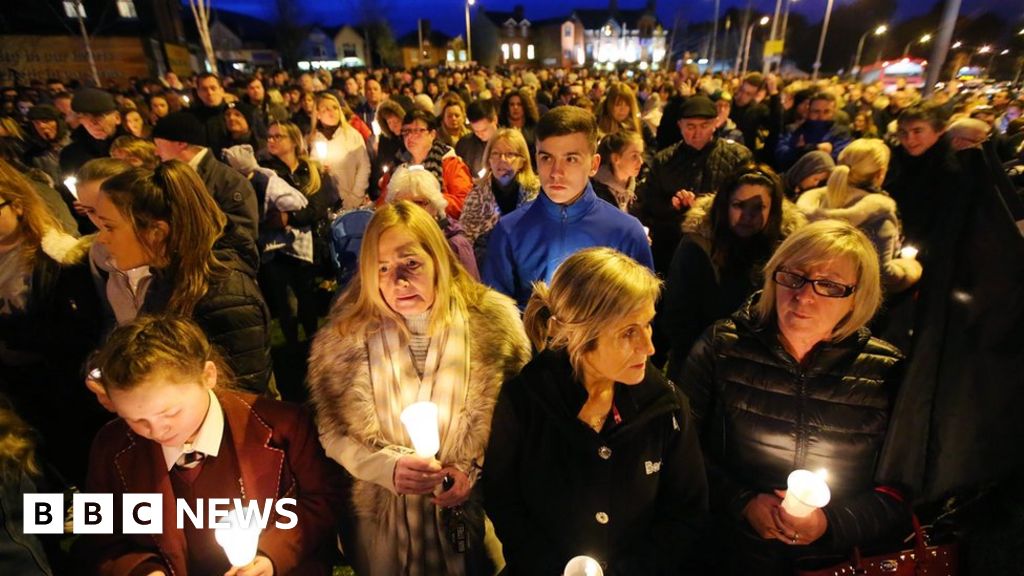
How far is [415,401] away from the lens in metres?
2.27

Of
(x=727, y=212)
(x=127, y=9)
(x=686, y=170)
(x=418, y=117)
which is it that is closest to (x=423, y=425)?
(x=727, y=212)

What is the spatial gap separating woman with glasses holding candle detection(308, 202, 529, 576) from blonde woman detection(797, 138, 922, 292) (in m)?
2.75

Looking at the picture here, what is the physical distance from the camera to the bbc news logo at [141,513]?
1977 mm

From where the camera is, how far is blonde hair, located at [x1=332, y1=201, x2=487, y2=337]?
7.40 ft

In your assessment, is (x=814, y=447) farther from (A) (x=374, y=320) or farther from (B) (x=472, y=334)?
(A) (x=374, y=320)

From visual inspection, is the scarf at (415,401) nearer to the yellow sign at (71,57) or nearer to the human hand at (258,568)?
the human hand at (258,568)

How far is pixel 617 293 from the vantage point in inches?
69.4

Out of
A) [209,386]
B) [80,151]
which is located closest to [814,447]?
[209,386]

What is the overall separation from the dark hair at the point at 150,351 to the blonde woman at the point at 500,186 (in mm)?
2571

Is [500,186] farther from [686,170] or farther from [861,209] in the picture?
[861,209]

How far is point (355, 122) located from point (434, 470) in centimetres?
793

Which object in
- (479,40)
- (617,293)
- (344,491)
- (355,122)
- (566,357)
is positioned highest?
(479,40)

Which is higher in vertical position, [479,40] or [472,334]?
[479,40]

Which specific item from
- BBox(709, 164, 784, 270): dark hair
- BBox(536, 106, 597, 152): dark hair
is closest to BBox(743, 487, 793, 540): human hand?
BBox(709, 164, 784, 270): dark hair
